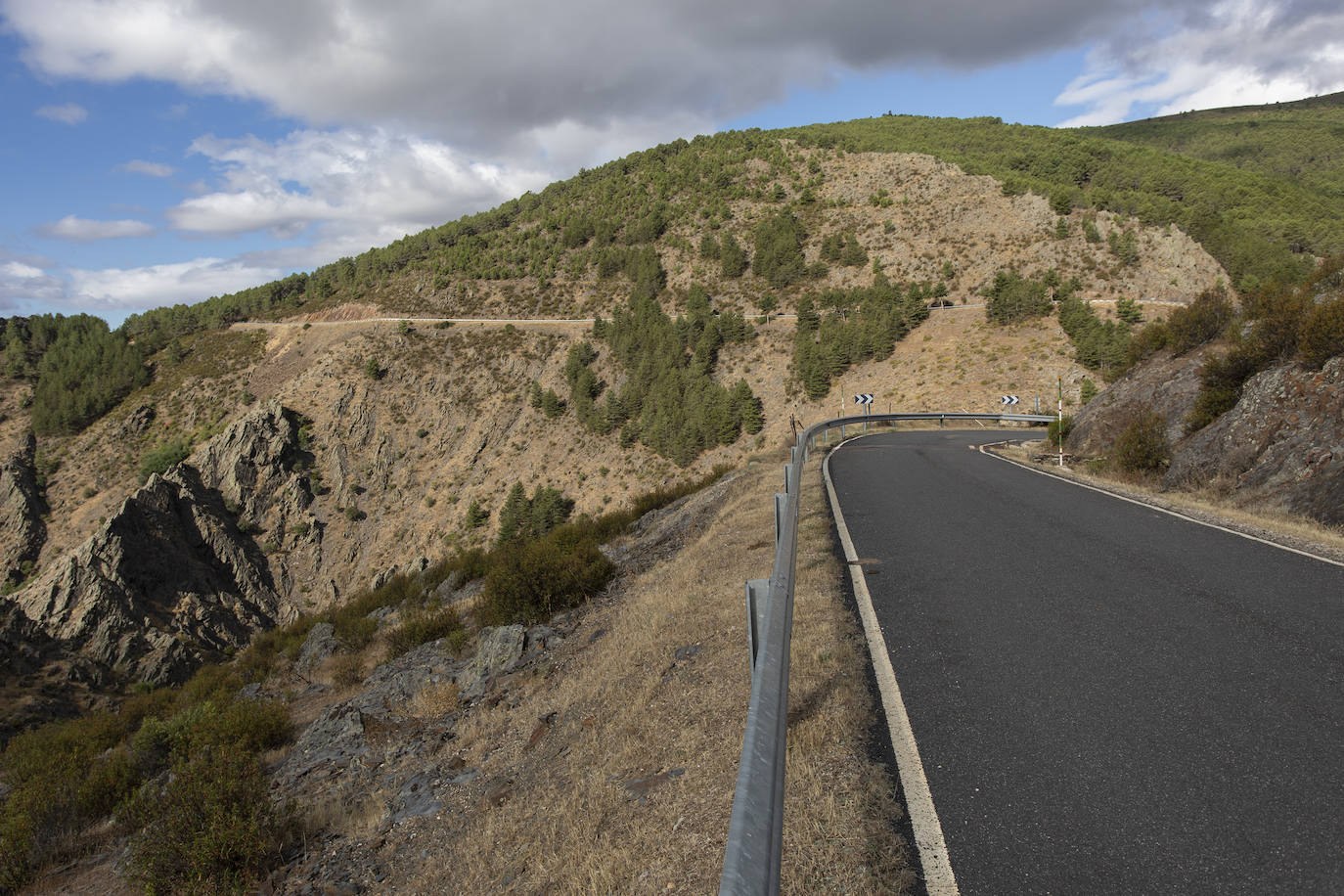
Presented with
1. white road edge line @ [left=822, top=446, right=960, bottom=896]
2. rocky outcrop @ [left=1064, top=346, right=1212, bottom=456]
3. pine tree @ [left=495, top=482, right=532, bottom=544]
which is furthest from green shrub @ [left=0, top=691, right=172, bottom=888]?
pine tree @ [left=495, top=482, right=532, bottom=544]

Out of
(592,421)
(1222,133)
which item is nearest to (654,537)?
(592,421)

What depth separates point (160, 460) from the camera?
5719cm

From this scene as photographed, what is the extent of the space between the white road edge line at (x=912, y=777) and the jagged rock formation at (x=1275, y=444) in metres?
8.31

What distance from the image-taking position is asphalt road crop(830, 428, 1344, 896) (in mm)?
2715

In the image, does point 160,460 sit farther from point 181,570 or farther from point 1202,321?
point 1202,321

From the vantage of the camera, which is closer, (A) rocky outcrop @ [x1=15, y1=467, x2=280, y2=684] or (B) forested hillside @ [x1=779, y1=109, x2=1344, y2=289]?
(A) rocky outcrop @ [x1=15, y1=467, x2=280, y2=684]

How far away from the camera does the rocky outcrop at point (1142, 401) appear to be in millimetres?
14570

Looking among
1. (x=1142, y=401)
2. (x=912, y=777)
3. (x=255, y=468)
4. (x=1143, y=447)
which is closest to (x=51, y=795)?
(x=912, y=777)

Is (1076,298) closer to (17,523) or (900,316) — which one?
(900,316)

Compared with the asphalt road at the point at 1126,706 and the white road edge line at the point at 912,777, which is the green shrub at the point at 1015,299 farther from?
the white road edge line at the point at 912,777

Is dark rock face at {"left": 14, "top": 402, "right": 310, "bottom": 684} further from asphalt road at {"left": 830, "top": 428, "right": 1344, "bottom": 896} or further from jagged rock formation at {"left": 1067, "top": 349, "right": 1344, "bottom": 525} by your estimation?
jagged rock formation at {"left": 1067, "top": 349, "right": 1344, "bottom": 525}

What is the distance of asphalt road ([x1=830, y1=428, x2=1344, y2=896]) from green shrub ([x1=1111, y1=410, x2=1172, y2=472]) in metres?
6.40

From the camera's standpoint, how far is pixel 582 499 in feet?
174

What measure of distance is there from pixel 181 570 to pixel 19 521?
27.7 m
